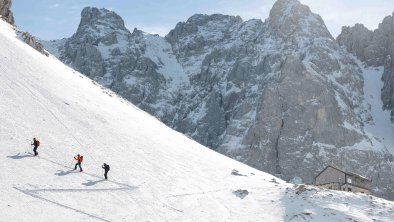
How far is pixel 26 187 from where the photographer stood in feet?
102

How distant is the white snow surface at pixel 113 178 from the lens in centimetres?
3144

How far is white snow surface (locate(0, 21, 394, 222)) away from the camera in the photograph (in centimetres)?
3144

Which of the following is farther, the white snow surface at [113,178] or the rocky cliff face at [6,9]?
the rocky cliff face at [6,9]

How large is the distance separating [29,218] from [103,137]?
20.4 meters

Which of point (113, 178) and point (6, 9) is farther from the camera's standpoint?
point (6, 9)

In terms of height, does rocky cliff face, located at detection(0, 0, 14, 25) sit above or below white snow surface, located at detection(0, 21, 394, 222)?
above

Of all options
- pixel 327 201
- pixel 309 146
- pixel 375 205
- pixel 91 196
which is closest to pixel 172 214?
pixel 91 196

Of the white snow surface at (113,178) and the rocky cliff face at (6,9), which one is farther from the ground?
the rocky cliff face at (6,9)

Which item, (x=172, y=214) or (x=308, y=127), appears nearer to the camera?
(x=172, y=214)

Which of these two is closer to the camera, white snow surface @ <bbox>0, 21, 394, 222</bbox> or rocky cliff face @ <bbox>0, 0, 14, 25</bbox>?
white snow surface @ <bbox>0, 21, 394, 222</bbox>

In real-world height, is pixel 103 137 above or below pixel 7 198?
above

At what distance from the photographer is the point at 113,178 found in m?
37.7

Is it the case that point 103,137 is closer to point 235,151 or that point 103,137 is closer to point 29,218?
point 29,218

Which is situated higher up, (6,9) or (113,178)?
(6,9)
